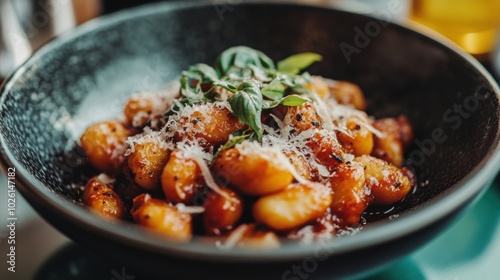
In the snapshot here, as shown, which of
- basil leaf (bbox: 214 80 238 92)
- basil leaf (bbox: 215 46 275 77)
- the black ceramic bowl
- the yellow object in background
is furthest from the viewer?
the yellow object in background

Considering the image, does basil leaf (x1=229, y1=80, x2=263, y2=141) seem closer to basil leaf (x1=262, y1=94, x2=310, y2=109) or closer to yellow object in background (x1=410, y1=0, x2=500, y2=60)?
basil leaf (x1=262, y1=94, x2=310, y2=109)

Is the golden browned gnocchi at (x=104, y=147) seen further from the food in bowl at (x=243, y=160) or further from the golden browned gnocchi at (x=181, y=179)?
the golden browned gnocchi at (x=181, y=179)

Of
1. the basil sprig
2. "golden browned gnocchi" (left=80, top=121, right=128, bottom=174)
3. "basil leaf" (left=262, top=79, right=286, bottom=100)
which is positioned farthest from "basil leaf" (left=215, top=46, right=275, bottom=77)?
"golden browned gnocchi" (left=80, top=121, right=128, bottom=174)

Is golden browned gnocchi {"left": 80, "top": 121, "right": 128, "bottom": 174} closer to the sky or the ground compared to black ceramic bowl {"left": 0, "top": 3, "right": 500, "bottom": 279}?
closer to the ground

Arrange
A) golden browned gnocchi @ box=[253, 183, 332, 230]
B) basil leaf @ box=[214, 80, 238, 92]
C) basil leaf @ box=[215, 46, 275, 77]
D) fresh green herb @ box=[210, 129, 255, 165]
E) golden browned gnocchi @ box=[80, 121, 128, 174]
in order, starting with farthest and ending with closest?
basil leaf @ box=[215, 46, 275, 77] → golden browned gnocchi @ box=[80, 121, 128, 174] → basil leaf @ box=[214, 80, 238, 92] → fresh green herb @ box=[210, 129, 255, 165] → golden browned gnocchi @ box=[253, 183, 332, 230]

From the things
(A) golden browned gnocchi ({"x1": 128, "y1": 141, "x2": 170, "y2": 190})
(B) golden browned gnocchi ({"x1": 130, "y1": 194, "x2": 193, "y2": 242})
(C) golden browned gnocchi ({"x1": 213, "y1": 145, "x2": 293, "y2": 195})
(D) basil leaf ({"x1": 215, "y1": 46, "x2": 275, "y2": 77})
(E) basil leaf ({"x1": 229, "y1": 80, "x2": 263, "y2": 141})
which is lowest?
(B) golden browned gnocchi ({"x1": 130, "y1": 194, "x2": 193, "y2": 242})

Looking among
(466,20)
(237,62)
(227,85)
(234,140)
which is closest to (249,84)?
(227,85)

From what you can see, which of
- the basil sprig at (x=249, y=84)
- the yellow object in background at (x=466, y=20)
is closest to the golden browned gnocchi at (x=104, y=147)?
the basil sprig at (x=249, y=84)
